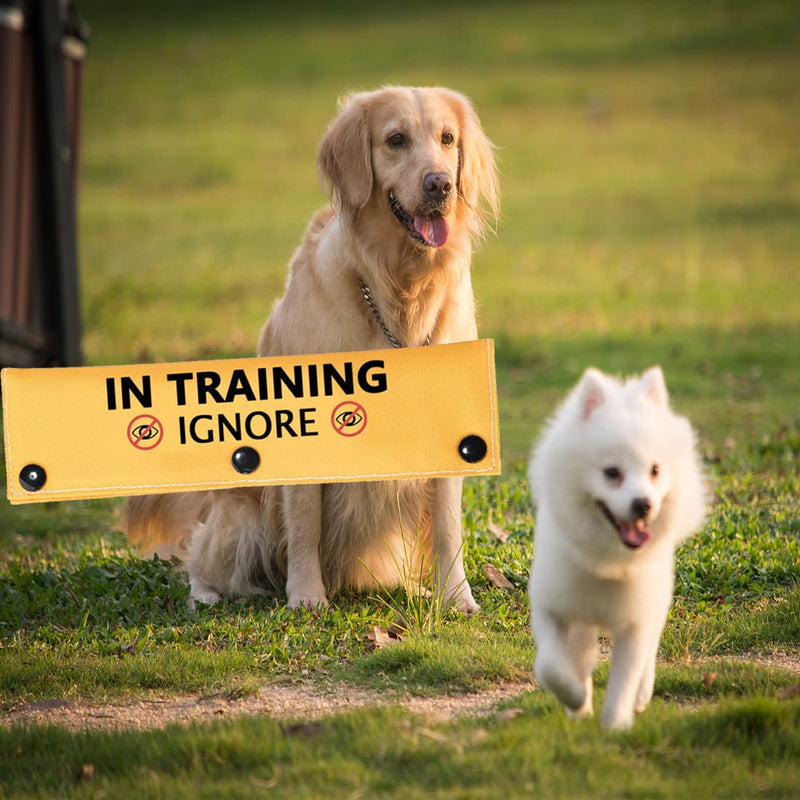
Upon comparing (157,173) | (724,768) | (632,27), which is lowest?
(724,768)

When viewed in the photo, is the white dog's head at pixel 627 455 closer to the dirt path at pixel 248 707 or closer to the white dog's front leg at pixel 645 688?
the white dog's front leg at pixel 645 688

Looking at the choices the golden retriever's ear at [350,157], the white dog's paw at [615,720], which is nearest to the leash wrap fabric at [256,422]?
the golden retriever's ear at [350,157]

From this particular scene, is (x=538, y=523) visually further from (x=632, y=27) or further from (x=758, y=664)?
(x=632, y=27)

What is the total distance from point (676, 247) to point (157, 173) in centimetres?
1180

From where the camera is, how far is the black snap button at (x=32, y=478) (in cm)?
484

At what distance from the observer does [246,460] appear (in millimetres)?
4934

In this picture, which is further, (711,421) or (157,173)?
(157,173)

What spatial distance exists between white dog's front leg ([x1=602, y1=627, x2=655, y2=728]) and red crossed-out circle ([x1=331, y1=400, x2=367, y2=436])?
156cm

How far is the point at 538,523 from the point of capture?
4.01m

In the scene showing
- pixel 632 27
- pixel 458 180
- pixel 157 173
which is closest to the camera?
pixel 458 180

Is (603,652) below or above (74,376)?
below

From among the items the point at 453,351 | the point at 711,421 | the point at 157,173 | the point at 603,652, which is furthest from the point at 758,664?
the point at 157,173

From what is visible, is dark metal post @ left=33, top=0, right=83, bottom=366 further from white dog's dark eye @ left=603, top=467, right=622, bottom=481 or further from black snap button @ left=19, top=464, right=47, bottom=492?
white dog's dark eye @ left=603, top=467, right=622, bottom=481

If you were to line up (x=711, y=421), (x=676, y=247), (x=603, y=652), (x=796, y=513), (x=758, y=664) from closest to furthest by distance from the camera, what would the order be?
(x=758, y=664) < (x=603, y=652) < (x=796, y=513) < (x=711, y=421) < (x=676, y=247)
